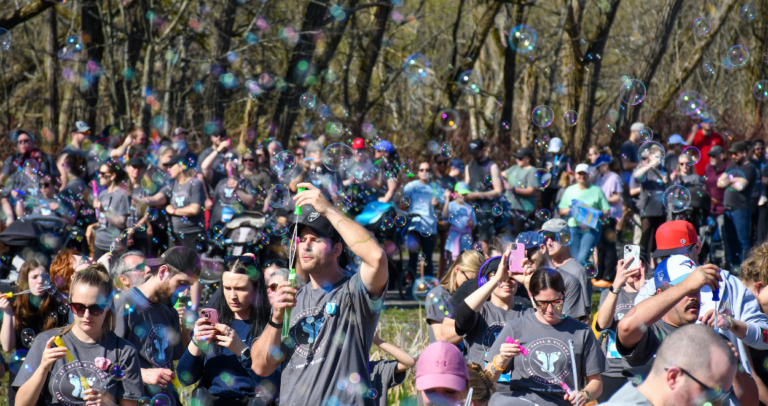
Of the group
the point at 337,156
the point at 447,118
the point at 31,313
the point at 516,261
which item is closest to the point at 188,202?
the point at 337,156

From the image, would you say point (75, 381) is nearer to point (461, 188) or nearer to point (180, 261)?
point (180, 261)

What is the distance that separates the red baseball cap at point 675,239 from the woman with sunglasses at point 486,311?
91 cm

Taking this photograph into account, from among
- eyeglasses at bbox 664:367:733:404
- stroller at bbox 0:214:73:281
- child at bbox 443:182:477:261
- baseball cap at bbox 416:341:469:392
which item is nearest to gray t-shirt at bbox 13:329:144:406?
baseball cap at bbox 416:341:469:392

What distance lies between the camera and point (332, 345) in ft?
11.3

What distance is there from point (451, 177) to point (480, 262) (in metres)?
5.37

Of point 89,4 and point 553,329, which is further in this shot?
point 89,4

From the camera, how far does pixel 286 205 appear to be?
334 inches

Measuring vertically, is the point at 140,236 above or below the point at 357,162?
below

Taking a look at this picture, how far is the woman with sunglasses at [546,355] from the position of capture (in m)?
4.12

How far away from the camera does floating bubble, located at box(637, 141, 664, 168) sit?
379 inches

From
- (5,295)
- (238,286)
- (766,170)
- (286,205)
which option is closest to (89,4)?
(286,205)

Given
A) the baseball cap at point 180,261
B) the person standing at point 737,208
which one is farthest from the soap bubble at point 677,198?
the baseball cap at point 180,261

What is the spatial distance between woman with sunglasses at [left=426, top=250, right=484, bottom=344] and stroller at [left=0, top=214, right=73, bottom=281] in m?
4.59

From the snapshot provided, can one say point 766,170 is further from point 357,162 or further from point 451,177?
point 357,162
